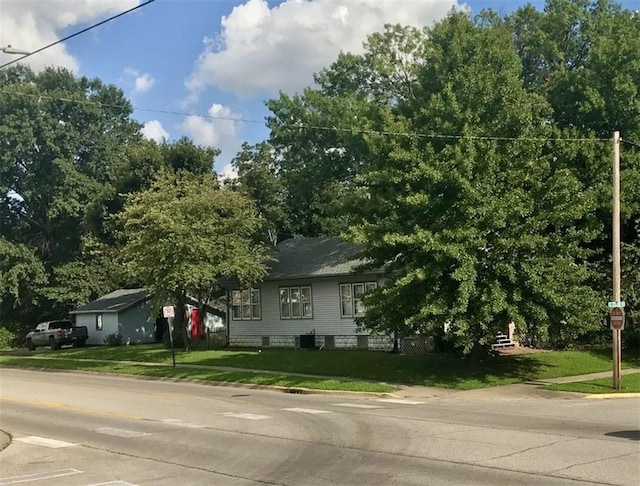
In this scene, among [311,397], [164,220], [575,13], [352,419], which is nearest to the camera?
[352,419]

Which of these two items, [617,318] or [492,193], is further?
[492,193]

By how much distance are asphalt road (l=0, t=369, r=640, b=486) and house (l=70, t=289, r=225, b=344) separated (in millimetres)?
26963

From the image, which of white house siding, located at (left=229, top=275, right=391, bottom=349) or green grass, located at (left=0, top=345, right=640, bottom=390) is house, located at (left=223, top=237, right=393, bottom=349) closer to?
white house siding, located at (left=229, top=275, right=391, bottom=349)

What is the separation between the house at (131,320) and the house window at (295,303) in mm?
10431

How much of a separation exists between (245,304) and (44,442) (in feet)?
86.9

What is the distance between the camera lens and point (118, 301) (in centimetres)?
5119

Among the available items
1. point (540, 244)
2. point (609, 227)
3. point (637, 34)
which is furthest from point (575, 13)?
point (540, 244)

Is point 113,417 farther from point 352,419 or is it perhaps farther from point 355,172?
point 355,172

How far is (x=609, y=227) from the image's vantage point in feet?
100.0

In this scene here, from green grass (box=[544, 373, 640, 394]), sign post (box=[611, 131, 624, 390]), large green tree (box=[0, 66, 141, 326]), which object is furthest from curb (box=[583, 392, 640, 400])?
large green tree (box=[0, 66, 141, 326])

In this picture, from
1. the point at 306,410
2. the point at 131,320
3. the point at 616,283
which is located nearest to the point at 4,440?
the point at 306,410

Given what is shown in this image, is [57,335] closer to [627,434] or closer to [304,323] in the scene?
[304,323]

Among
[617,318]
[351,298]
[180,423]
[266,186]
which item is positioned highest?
[266,186]

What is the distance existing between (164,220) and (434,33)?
14457 millimetres
